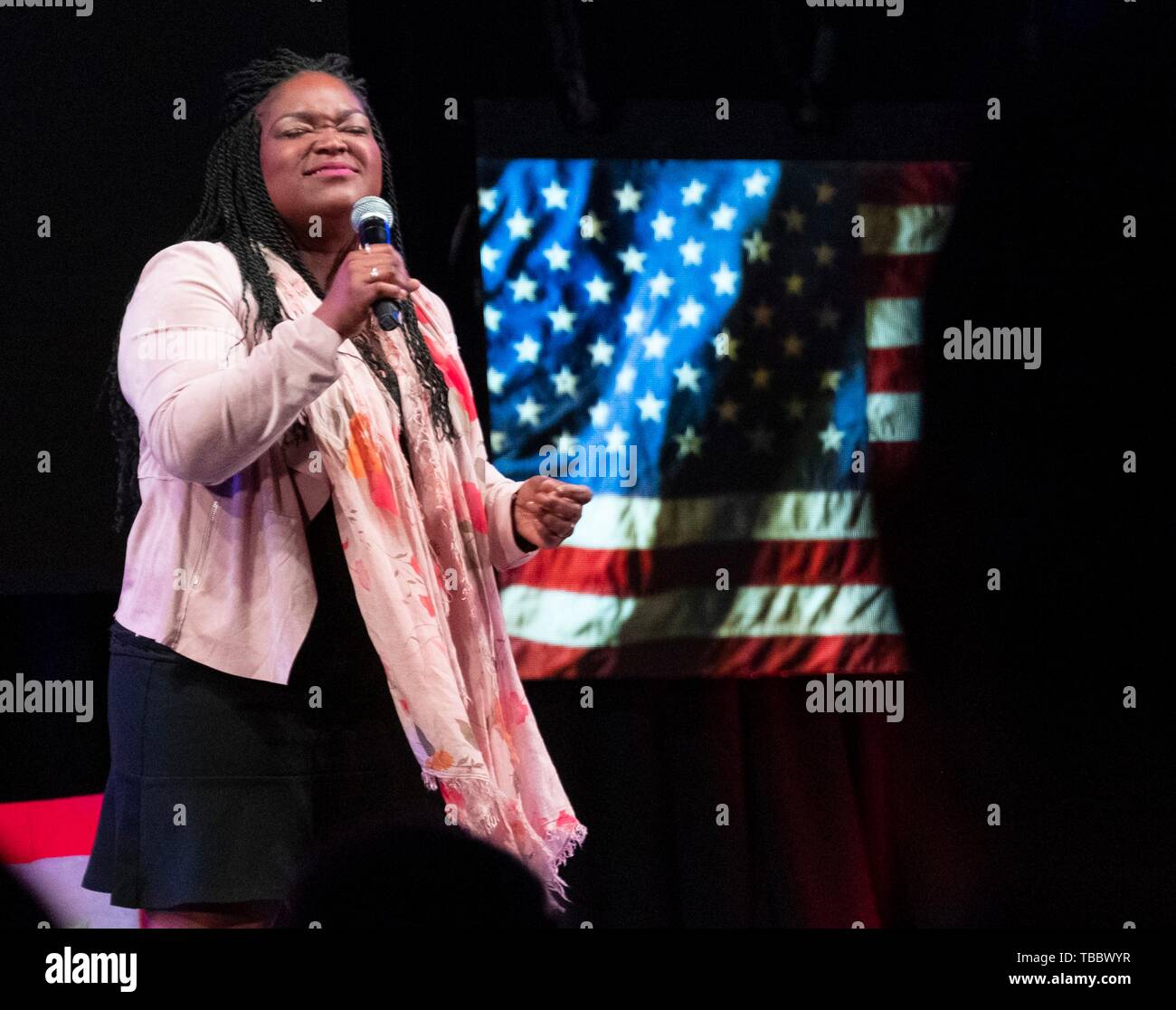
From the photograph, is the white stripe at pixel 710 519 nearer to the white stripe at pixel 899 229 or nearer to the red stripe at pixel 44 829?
the white stripe at pixel 899 229

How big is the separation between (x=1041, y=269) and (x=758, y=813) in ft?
3.80

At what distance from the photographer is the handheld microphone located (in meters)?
1.97

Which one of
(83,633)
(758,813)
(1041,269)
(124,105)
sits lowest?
(758,813)

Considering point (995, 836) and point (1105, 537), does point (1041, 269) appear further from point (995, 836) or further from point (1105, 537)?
point (995, 836)

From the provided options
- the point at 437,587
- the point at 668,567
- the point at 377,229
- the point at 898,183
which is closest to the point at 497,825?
the point at 437,587

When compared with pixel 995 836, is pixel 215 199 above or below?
above

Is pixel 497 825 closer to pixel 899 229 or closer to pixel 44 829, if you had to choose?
pixel 44 829

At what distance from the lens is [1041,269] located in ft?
9.10

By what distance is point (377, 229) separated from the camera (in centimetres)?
200

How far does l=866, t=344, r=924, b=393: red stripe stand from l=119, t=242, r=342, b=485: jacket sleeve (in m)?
1.20

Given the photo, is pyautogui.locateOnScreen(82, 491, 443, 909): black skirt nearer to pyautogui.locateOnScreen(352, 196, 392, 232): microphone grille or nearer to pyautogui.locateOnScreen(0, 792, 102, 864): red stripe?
pyautogui.locateOnScreen(352, 196, 392, 232): microphone grille

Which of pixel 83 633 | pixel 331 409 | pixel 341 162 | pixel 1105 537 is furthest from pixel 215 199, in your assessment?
pixel 1105 537
